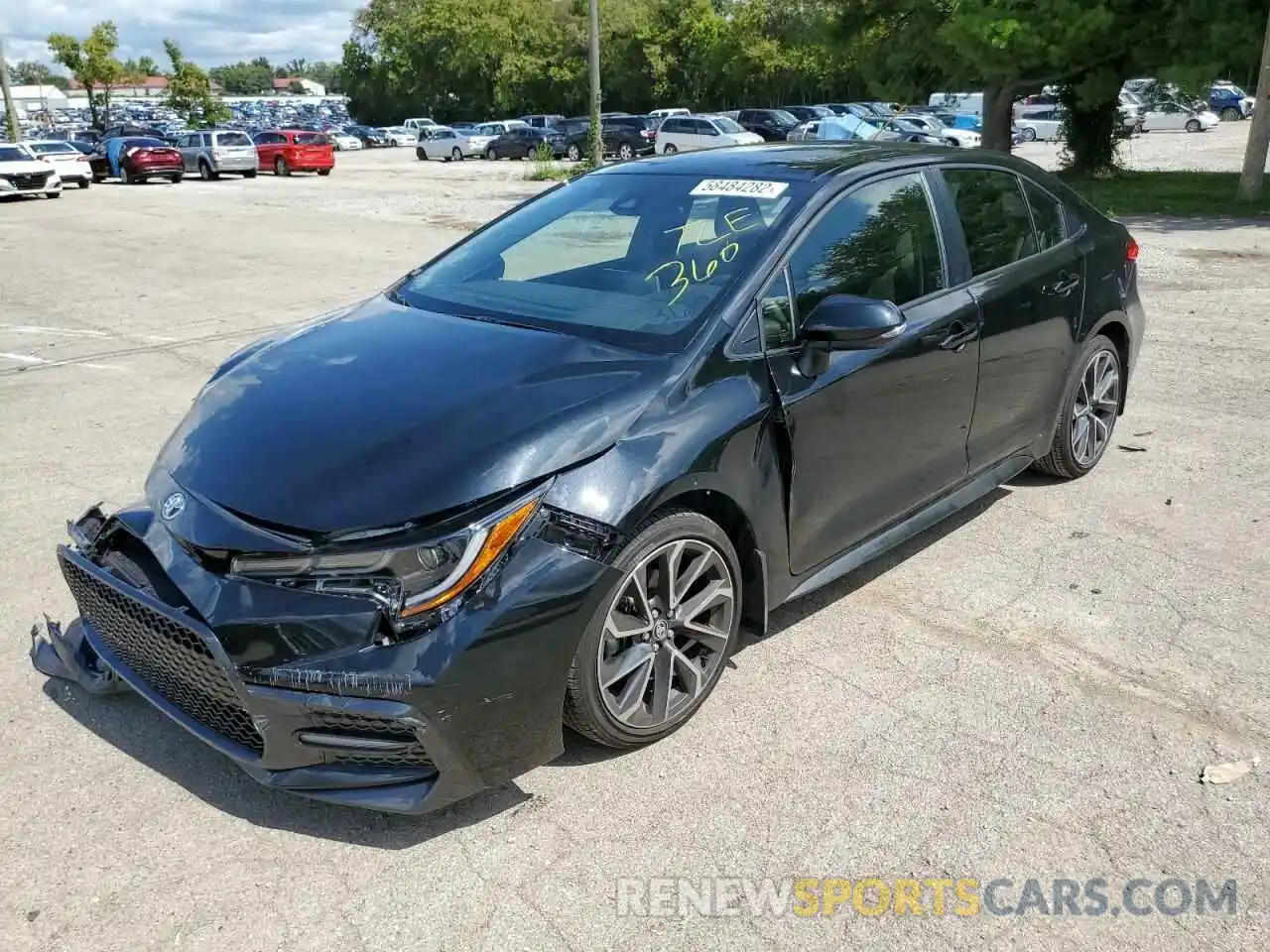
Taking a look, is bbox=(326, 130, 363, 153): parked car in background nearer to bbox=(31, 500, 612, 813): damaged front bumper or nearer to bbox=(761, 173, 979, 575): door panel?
bbox=(761, 173, 979, 575): door panel

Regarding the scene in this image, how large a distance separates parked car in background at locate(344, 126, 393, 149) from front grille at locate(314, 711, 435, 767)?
67.6 meters

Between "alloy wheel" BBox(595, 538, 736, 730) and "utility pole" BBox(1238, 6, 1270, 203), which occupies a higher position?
"utility pole" BBox(1238, 6, 1270, 203)

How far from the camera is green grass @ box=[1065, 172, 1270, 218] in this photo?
1734cm

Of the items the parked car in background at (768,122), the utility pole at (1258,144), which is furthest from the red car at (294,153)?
the utility pole at (1258,144)

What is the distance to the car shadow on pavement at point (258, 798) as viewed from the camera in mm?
2918

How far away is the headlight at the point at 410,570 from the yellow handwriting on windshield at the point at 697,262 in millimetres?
1228

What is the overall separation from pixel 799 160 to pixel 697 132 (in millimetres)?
34483

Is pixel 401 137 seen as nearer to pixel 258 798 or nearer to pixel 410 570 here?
pixel 258 798

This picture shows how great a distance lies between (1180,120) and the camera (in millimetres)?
48500

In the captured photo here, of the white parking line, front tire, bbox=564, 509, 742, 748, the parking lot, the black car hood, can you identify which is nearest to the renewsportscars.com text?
the parking lot

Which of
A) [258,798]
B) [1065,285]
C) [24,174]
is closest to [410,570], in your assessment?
[258,798]

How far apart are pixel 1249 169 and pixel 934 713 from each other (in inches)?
708

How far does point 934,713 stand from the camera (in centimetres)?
345

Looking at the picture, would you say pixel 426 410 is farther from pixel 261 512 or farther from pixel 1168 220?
pixel 1168 220
